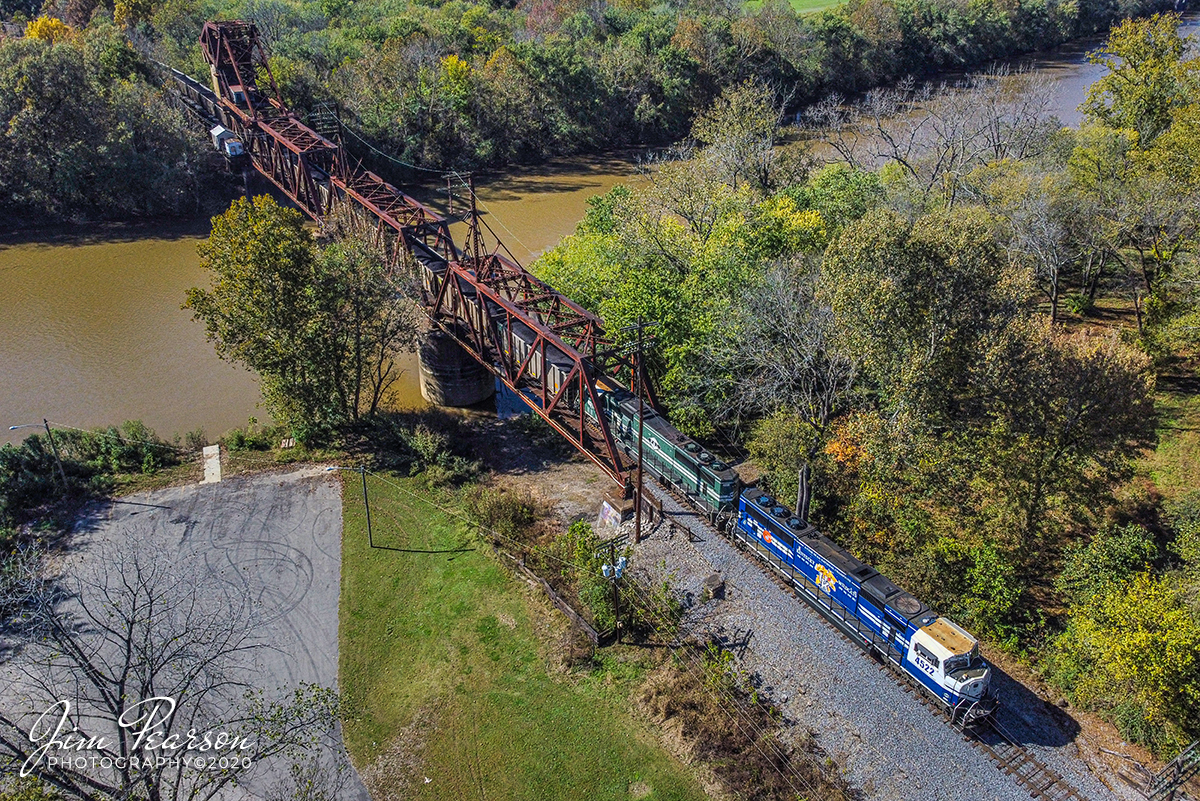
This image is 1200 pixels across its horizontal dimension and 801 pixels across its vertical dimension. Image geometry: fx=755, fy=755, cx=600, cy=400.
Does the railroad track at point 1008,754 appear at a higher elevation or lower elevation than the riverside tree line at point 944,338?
lower

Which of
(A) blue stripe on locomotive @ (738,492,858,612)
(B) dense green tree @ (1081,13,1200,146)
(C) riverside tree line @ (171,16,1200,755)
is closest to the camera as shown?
(C) riverside tree line @ (171,16,1200,755)

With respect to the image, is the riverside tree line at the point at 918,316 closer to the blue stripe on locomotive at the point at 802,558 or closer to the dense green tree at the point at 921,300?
the dense green tree at the point at 921,300

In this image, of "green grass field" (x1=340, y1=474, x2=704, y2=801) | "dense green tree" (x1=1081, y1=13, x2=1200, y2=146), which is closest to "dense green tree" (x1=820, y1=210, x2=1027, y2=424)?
"green grass field" (x1=340, y1=474, x2=704, y2=801)

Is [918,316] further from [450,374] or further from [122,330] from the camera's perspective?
[122,330]

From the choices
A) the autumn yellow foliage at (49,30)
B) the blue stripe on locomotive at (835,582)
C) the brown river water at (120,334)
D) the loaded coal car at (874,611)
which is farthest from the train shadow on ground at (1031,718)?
the autumn yellow foliage at (49,30)

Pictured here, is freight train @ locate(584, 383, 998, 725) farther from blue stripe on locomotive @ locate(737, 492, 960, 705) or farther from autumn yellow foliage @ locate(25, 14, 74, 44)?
autumn yellow foliage @ locate(25, 14, 74, 44)

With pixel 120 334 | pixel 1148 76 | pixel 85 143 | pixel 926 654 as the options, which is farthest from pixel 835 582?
pixel 85 143

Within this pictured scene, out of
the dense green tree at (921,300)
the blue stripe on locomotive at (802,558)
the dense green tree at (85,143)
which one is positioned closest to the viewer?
the dense green tree at (921,300)
